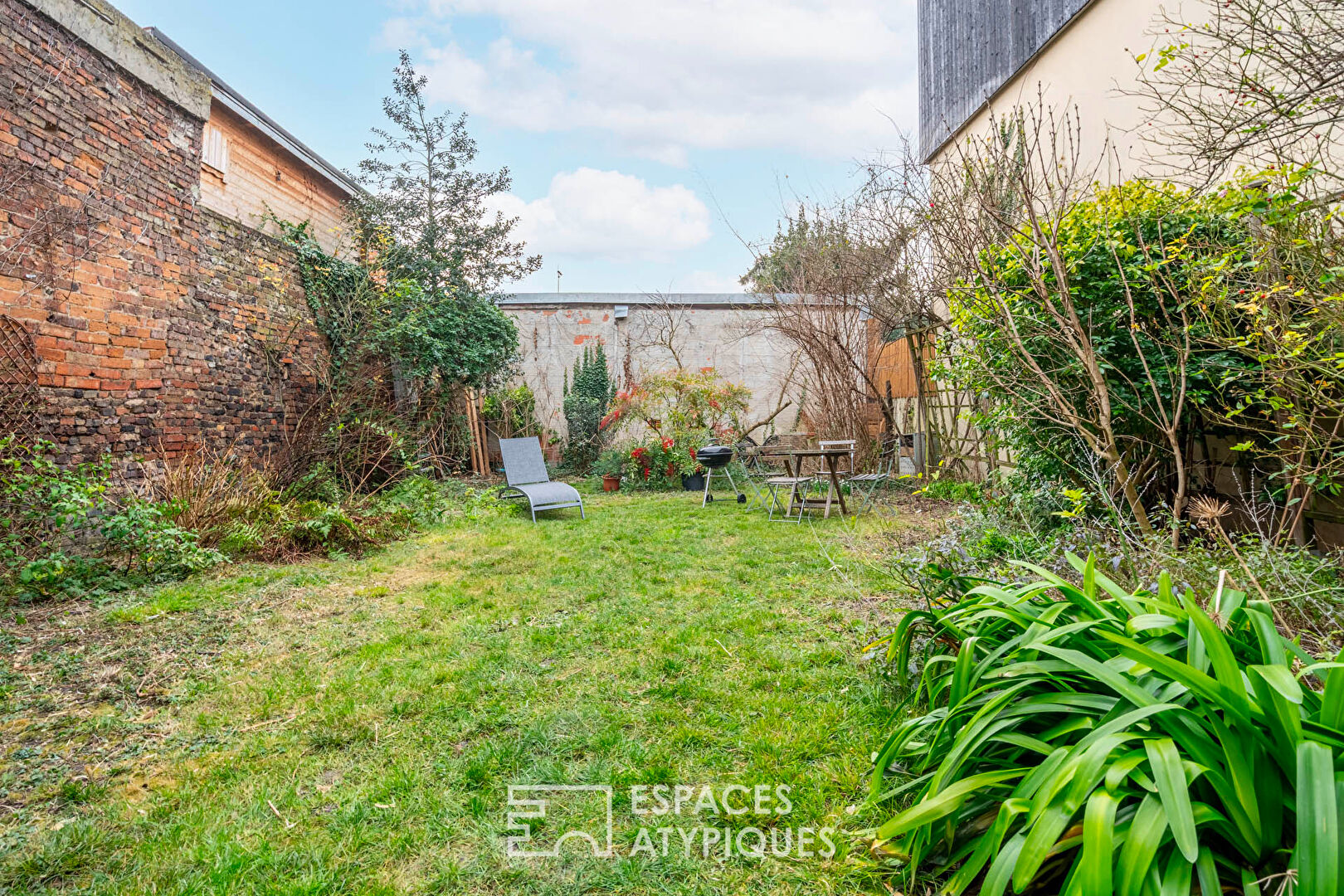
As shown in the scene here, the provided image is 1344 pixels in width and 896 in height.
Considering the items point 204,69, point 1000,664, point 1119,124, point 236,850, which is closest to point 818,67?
point 1119,124

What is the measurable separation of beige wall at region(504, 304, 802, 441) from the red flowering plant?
1.66 metres

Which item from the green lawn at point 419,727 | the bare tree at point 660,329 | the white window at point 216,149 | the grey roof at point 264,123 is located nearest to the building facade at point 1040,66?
the green lawn at point 419,727

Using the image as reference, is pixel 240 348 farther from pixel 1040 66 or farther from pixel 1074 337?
pixel 1040 66

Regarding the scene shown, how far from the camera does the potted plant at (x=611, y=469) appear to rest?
9648 millimetres

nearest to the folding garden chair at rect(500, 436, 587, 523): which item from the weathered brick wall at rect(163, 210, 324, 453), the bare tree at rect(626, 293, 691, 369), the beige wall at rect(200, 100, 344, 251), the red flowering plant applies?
the red flowering plant

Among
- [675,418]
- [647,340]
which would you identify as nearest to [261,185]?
[647,340]

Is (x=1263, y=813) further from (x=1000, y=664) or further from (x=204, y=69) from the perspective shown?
(x=204, y=69)

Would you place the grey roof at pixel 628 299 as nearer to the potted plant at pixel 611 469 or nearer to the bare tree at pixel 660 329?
the bare tree at pixel 660 329

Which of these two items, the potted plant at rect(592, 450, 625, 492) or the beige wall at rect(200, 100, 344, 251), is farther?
the potted plant at rect(592, 450, 625, 492)

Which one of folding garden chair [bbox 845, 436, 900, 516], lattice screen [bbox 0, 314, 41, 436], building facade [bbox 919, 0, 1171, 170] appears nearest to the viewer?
lattice screen [bbox 0, 314, 41, 436]

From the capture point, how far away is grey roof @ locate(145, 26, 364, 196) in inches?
301

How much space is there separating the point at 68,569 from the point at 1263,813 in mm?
5854

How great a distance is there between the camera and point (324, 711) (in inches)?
99.5

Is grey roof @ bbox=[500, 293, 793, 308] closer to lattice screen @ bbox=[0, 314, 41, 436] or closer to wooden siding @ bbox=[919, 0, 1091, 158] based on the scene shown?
wooden siding @ bbox=[919, 0, 1091, 158]
